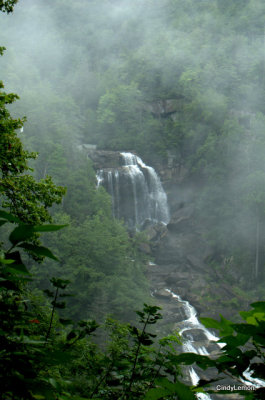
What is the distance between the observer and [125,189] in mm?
27484

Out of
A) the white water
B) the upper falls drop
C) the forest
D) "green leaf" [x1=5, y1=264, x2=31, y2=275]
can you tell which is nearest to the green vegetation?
the forest

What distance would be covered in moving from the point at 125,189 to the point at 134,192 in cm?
86

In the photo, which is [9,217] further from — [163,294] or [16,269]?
[163,294]

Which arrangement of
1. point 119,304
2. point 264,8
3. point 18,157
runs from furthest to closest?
point 264,8
point 119,304
point 18,157

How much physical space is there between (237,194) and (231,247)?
4291 millimetres

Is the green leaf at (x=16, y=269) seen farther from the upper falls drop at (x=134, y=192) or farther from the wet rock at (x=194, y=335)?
the upper falls drop at (x=134, y=192)

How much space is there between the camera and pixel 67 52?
171 feet

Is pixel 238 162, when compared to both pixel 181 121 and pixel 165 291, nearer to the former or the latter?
pixel 181 121

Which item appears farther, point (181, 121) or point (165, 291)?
point (181, 121)

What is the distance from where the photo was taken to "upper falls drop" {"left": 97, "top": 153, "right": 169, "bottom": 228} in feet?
89.1

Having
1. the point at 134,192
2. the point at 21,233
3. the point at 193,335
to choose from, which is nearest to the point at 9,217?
the point at 21,233

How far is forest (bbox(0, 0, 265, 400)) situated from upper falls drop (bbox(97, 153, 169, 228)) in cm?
43

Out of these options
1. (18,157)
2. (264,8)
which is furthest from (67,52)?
(18,157)

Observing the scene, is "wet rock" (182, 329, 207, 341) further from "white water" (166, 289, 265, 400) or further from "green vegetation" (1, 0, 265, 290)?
"green vegetation" (1, 0, 265, 290)
